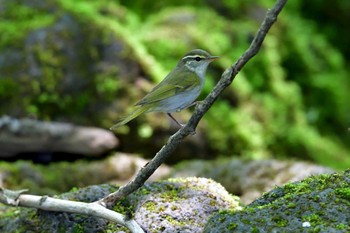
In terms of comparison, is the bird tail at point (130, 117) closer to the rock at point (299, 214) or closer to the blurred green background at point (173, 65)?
the rock at point (299, 214)

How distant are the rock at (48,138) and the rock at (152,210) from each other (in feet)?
10.3

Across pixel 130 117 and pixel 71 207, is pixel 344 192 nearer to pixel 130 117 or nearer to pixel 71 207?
pixel 71 207

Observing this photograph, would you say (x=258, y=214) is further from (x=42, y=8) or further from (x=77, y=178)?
(x=42, y=8)

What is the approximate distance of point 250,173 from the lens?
6.97 meters

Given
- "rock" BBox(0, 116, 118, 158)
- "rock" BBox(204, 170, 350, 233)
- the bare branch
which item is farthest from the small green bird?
"rock" BBox(0, 116, 118, 158)

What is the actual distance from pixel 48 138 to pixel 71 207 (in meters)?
3.71

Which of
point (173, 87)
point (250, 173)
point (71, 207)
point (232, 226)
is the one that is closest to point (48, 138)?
point (250, 173)

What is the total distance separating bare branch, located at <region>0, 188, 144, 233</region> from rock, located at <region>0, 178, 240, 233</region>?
7cm

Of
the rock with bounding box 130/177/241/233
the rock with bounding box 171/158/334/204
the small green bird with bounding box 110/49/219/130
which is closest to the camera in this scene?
the rock with bounding box 130/177/241/233

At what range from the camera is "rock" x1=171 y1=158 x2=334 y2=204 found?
6719 millimetres

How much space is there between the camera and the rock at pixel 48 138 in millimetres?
7406

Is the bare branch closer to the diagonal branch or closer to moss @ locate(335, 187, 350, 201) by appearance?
the diagonal branch

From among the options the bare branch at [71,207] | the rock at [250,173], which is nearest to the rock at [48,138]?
the rock at [250,173]

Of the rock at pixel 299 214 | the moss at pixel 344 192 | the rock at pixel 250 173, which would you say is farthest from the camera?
the rock at pixel 250 173
